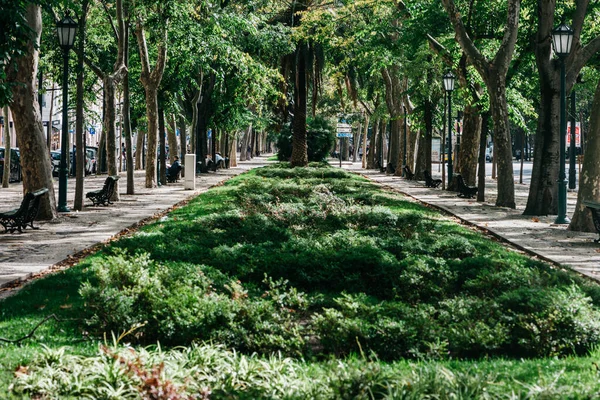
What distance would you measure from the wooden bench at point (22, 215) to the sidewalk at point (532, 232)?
935 cm

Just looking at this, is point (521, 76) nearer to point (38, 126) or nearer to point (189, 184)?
point (189, 184)

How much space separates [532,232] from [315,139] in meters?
39.5

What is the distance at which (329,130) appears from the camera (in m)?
59.3

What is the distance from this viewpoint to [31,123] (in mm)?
19078

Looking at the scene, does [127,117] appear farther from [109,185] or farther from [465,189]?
[465,189]

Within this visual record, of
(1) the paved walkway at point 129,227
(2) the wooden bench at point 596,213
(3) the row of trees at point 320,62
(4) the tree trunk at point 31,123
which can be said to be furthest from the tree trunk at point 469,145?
(4) the tree trunk at point 31,123

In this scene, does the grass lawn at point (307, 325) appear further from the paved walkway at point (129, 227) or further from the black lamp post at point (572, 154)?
the black lamp post at point (572, 154)

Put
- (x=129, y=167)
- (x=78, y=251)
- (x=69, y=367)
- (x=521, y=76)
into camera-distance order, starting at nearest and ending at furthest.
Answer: (x=69, y=367), (x=78, y=251), (x=129, y=167), (x=521, y=76)

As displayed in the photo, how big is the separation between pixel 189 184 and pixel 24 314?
25.2 metres

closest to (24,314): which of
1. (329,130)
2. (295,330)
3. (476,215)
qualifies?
(295,330)

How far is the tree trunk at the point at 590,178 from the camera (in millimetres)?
18375

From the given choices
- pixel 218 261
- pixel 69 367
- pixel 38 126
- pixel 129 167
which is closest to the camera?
pixel 69 367

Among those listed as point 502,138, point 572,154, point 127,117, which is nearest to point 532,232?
point 502,138

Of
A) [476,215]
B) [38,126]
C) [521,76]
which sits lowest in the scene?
[476,215]
